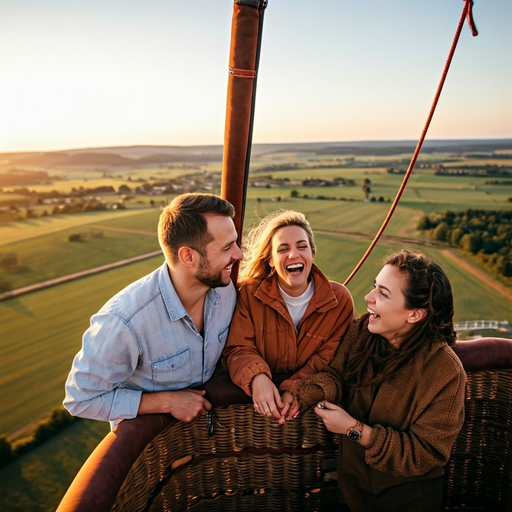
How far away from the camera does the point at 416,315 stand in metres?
1.42

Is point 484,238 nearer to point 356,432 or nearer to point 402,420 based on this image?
point 402,420

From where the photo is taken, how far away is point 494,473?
1.68 m

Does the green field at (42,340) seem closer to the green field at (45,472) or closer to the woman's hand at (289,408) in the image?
the green field at (45,472)

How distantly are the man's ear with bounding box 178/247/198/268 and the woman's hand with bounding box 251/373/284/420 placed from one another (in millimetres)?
467

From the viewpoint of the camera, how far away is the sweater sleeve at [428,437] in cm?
132

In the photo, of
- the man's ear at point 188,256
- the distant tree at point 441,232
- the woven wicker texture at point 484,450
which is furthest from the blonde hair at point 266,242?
the distant tree at point 441,232

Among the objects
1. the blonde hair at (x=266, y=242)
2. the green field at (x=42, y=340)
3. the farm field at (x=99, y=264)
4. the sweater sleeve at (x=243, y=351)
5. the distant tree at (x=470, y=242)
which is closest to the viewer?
the sweater sleeve at (x=243, y=351)

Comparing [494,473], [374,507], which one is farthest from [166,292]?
[494,473]

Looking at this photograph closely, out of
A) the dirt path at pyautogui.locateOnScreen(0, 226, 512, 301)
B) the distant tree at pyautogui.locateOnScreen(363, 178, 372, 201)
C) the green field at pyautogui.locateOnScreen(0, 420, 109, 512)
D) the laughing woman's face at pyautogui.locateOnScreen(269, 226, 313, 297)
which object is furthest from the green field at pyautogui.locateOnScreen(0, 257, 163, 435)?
Result: the distant tree at pyautogui.locateOnScreen(363, 178, 372, 201)

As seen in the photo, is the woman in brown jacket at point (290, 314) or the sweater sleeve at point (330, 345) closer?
the sweater sleeve at point (330, 345)

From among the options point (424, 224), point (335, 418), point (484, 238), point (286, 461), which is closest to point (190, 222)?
point (335, 418)

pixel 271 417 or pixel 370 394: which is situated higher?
pixel 370 394

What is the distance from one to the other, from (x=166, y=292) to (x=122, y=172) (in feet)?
27.3

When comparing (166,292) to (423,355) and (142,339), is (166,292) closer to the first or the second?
(142,339)
